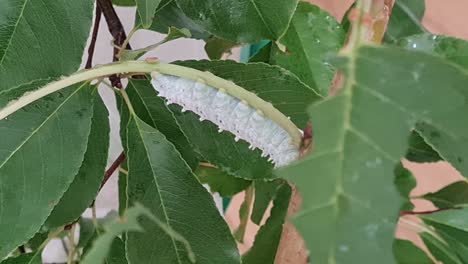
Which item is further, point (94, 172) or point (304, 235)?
point (94, 172)

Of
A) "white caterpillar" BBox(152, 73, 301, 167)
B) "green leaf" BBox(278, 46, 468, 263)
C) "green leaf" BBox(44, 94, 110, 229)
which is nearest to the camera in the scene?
"green leaf" BBox(278, 46, 468, 263)

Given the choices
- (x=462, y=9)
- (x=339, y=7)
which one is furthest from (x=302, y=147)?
(x=462, y=9)

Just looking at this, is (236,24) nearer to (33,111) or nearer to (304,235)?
(33,111)

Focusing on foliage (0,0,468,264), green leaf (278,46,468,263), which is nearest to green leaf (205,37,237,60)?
foliage (0,0,468,264)

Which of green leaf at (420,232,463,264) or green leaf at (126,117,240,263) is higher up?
green leaf at (126,117,240,263)

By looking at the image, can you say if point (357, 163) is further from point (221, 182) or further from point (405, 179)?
point (221, 182)

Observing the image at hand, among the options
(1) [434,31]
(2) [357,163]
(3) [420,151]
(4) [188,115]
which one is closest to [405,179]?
(3) [420,151]

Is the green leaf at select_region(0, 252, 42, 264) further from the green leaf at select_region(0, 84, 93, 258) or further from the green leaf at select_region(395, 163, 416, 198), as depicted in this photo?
the green leaf at select_region(395, 163, 416, 198)
